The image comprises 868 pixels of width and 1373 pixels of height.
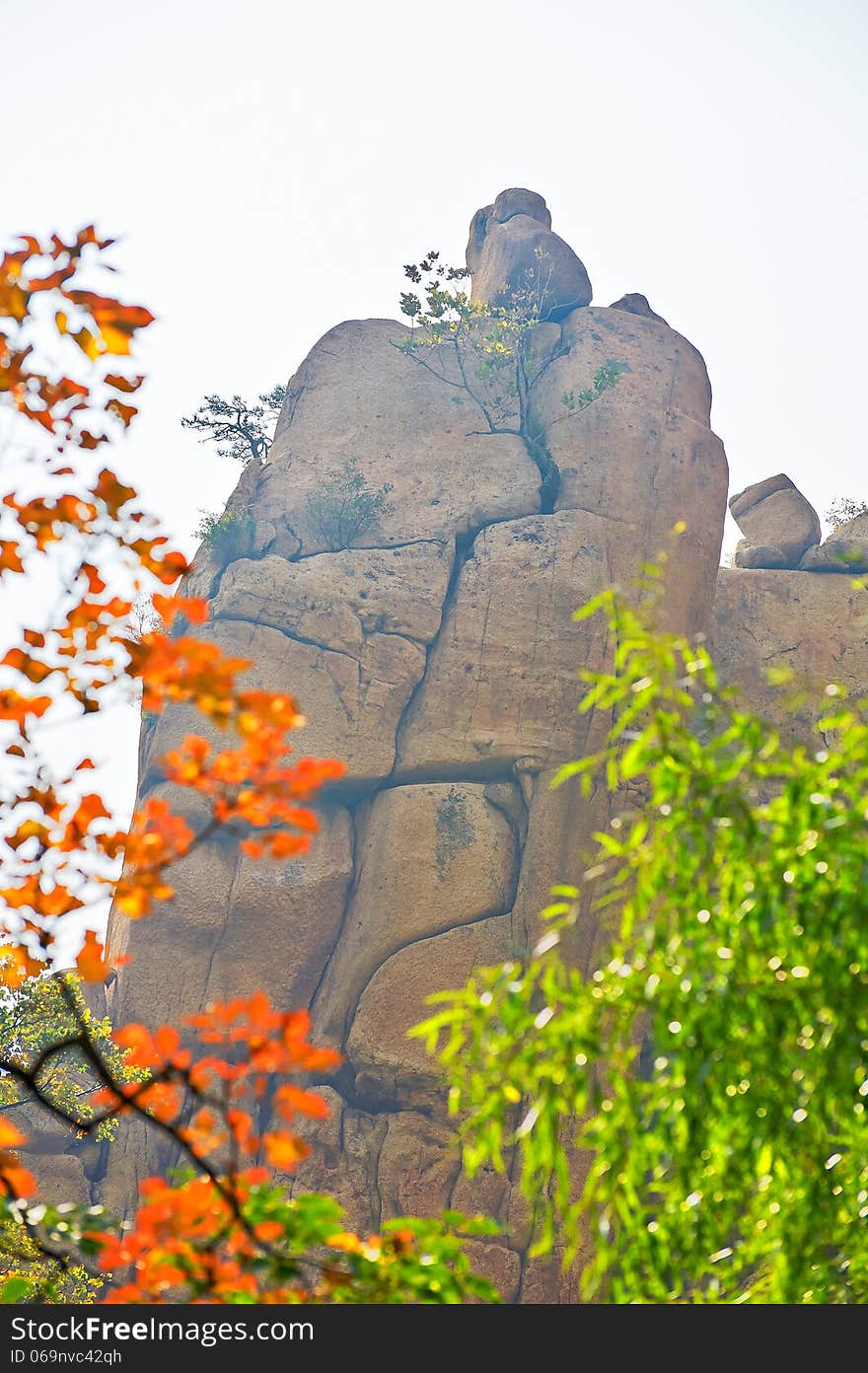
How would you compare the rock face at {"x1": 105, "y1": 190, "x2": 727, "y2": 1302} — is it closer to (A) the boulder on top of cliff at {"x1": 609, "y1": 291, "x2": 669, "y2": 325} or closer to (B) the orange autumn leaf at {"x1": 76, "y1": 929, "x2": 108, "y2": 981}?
(A) the boulder on top of cliff at {"x1": 609, "y1": 291, "x2": 669, "y2": 325}

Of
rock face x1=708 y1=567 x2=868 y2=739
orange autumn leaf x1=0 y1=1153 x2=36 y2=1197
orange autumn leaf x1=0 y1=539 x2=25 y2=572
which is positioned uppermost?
rock face x1=708 y1=567 x2=868 y2=739

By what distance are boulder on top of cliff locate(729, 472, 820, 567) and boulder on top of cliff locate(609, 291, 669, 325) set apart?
467 centimetres

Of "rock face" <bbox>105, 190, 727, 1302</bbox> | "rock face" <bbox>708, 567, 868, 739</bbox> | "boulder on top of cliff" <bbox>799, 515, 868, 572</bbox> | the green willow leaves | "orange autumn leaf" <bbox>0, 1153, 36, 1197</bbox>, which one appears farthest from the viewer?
"boulder on top of cliff" <bbox>799, 515, 868, 572</bbox>

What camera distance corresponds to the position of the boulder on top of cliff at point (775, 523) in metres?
25.2

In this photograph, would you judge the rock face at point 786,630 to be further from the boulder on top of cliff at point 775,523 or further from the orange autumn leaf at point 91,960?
the orange autumn leaf at point 91,960

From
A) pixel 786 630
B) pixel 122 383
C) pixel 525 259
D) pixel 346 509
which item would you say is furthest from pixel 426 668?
pixel 122 383

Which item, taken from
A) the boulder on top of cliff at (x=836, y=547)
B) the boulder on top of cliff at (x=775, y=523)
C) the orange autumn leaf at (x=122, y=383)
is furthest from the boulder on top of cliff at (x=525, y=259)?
the orange autumn leaf at (x=122, y=383)

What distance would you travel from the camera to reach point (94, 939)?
312 centimetres

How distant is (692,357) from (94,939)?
2308 cm

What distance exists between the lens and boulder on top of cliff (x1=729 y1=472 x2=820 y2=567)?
25250 mm

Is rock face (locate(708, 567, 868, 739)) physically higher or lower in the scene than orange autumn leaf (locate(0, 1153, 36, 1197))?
higher

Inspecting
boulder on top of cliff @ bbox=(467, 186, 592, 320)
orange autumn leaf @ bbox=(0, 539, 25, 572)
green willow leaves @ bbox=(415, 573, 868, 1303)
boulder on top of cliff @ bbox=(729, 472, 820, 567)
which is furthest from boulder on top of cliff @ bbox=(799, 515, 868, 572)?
orange autumn leaf @ bbox=(0, 539, 25, 572)

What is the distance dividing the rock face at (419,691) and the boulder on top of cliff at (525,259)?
141 cm

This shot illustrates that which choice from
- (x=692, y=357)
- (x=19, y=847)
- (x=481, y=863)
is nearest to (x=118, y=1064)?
(x=481, y=863)
